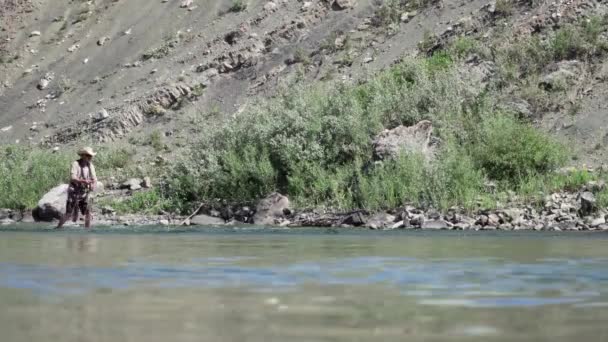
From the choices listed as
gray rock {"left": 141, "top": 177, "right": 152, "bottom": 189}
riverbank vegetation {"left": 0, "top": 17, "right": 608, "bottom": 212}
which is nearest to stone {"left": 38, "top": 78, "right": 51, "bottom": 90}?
riverbank vegetation {"left": 0, "top": 17, "right": 608, "bottom": 212}

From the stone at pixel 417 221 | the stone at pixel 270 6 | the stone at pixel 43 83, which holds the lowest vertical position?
the stone at pixel 417 221

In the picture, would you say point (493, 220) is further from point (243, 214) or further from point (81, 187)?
point (81, 187)

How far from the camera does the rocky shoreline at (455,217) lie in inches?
939

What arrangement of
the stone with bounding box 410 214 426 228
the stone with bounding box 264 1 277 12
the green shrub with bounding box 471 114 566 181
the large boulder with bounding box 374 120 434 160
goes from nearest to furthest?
the stone with bounding box 410 214 426 228 < the green shrub with bounding box 471 114 566 181 < the large boulder with bounding box 374 120 434 160 < the stone with bounding box 264 1 277 12

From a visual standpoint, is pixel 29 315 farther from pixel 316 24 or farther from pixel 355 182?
pixel 316 24

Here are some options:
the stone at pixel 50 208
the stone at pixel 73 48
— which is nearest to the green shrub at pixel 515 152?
the stone at pixel 50 208

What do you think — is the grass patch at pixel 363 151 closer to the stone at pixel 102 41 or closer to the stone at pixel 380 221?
the stone at pixel 380 221

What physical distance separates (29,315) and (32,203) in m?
30.4

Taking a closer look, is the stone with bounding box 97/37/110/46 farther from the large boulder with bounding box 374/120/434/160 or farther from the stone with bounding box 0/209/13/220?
the large boulder with bounding box 374/120/434/160

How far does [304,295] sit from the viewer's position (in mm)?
7988

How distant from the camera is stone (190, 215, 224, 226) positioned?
1150 inches

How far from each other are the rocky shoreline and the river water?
934 cm

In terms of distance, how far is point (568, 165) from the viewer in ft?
94.7

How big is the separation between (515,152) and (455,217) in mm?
3747
